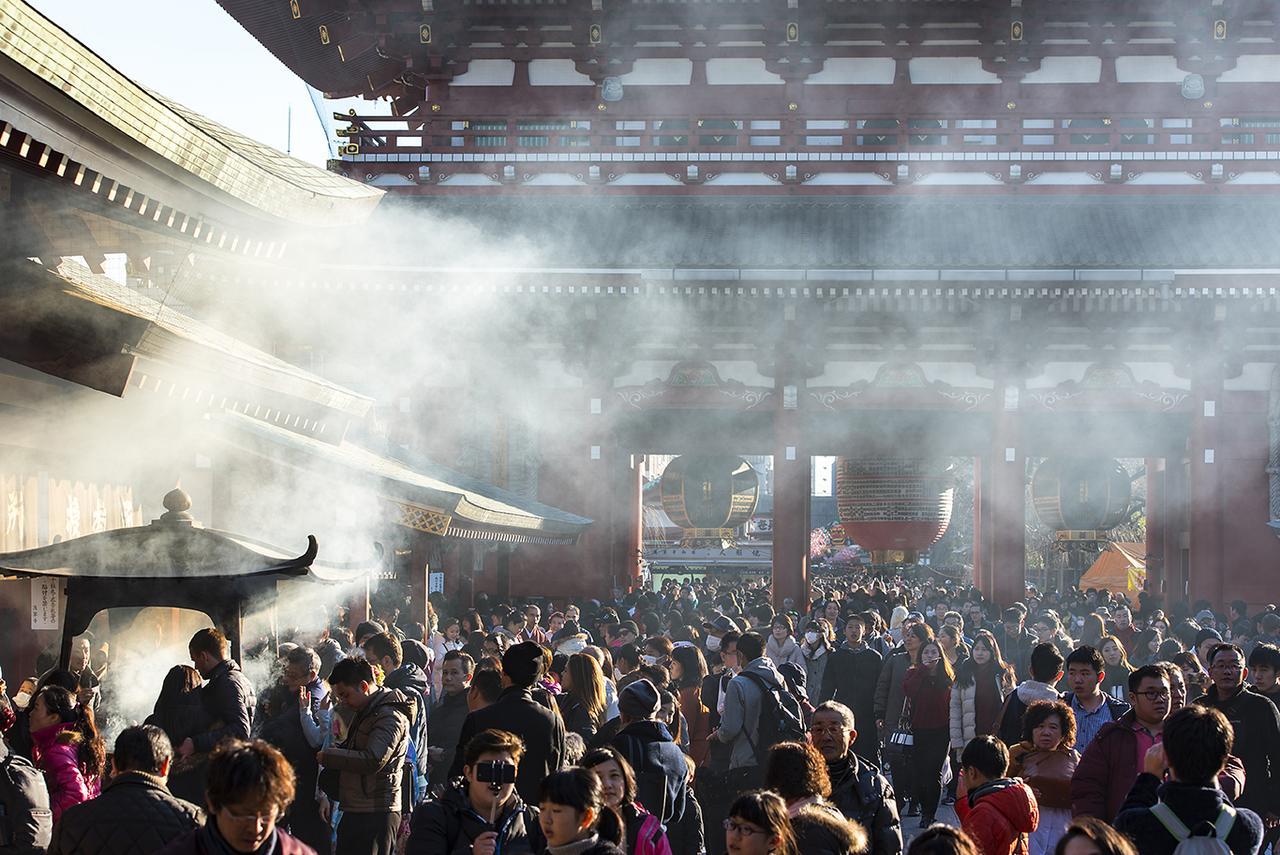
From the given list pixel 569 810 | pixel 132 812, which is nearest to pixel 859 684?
pixel 569 810

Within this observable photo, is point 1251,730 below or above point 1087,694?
below

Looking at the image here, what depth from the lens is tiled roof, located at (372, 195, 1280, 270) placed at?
18.3 metres

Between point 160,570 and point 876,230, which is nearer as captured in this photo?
point 160,570

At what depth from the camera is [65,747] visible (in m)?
5.60

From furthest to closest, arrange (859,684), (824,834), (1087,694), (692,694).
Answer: (859,684) → (692,694) → (1087,694) → (824,834)

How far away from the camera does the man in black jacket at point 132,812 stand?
163 inches

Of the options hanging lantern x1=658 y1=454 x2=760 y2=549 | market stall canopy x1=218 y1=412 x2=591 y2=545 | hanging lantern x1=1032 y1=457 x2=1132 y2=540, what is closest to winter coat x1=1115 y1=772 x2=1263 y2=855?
market stall canopy x1=218 y1=412 x2=591 y2=545

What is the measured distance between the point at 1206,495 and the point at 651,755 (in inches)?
585

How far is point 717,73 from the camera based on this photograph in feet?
66.9

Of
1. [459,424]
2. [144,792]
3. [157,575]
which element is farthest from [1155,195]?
[144,792]

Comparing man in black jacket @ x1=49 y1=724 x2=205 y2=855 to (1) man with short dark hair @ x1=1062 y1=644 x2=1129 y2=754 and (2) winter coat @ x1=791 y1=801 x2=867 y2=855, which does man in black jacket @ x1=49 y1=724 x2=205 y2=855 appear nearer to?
(2) winter coat @ x1=791 y1=801 x2=867 y2=855

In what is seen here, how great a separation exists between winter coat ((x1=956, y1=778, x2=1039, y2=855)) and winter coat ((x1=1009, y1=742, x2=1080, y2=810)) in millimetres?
913

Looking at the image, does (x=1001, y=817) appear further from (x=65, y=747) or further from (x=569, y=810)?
(x=65, y=747)

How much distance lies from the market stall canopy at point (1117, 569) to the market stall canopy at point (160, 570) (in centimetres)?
2564
